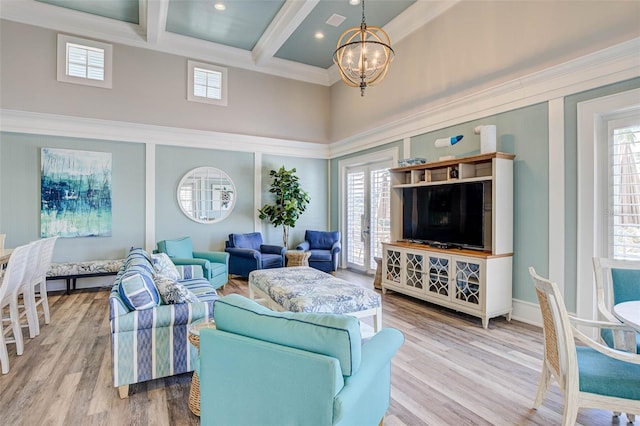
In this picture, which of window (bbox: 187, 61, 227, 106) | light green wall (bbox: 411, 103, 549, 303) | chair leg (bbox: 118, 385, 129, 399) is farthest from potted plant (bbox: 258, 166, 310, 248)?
chair leg (bbox: 118, 385, 129, 399)

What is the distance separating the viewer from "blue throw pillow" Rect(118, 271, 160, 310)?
7.31 feet

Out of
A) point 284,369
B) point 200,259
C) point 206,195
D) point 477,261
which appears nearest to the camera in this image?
point 284,369

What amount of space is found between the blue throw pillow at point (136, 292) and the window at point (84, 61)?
4.68 meters

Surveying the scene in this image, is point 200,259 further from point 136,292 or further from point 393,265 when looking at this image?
point 393,265

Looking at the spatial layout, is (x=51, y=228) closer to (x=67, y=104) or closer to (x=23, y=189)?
(x=23, y=189)

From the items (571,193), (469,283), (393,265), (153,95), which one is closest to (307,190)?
(393,265)

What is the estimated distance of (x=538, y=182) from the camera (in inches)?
142

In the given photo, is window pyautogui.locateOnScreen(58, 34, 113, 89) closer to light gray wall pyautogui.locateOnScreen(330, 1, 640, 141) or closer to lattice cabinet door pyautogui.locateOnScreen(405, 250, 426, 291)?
light gray wall pyautogui.locateOnScreen(330, 1, 640, 141)

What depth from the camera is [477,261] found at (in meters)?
3.63

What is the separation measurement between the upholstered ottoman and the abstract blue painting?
3414mm

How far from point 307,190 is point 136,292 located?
5262mm

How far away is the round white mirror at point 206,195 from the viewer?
608 centimetres

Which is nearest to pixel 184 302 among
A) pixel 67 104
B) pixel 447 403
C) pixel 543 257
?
pixel 447 403

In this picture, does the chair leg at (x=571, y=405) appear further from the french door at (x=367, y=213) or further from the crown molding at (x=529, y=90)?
the french door at (x=367, y=213)
